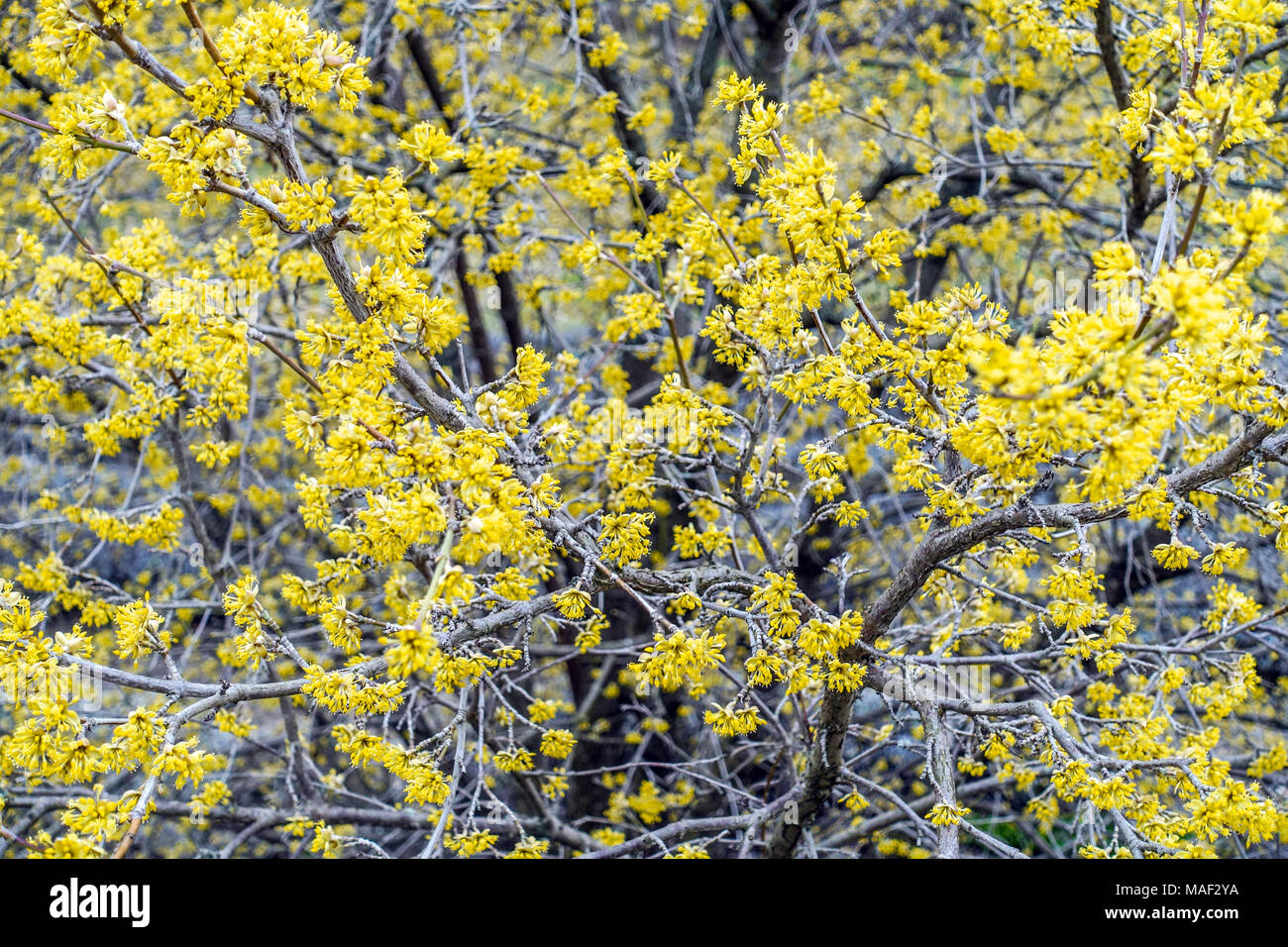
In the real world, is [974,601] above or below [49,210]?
below

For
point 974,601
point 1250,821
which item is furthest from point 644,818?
point 1250,821

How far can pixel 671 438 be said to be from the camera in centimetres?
299

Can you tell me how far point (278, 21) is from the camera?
2.09 meters

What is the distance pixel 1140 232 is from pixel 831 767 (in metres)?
2.82

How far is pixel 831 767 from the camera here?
10.7 feet

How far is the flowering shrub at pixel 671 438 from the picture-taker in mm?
2115

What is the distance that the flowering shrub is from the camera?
212 centimetres

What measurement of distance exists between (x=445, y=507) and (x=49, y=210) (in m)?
3.09

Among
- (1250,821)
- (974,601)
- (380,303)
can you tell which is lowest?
(1250,821)

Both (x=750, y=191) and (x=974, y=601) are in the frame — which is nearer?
(x=974, y=601)

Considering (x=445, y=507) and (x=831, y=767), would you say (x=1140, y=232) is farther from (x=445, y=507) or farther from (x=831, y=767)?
(x=445, y=507)

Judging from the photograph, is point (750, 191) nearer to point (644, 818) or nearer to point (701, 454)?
point (701, 454)
